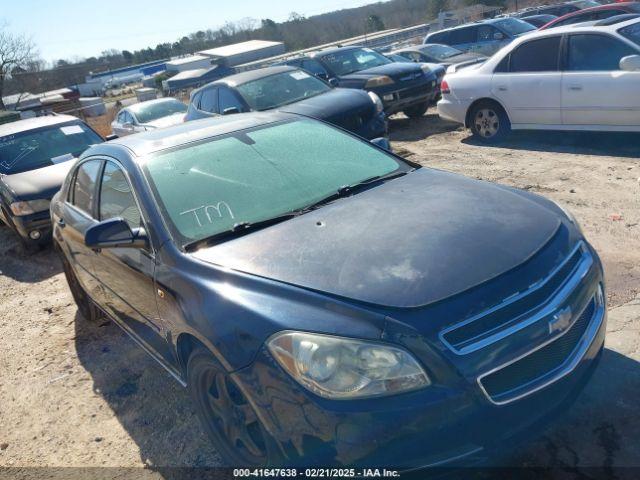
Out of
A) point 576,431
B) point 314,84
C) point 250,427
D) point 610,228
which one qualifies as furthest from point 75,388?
point 314,84

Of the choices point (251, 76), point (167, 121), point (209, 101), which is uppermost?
point (251, 76)

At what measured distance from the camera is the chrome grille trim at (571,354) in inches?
84.4

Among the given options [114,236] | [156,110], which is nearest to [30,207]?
[114,236]

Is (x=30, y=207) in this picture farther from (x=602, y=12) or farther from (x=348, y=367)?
(x=602, y=12)

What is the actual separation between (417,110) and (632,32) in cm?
492

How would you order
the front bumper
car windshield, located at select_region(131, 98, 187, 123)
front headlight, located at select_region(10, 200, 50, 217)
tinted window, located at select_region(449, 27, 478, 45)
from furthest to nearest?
tinted window, located at select_region(449, 27, 478, 45), car windshield, located at select_region(131, 98, 187, 123), front headlight, located at select_region(10, 200, 50, 217), the front bumper

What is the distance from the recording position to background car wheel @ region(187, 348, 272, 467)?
2592 mm

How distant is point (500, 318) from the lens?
220 centimetres

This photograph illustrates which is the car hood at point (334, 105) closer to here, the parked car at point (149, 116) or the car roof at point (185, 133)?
the car roof at point (185, 133)

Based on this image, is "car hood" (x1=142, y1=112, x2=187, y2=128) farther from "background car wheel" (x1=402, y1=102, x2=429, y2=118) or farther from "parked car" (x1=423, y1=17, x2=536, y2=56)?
"parked car" (x1=423, y1=17, x2=536, y2=56)

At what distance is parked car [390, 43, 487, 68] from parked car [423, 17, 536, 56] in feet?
1.79

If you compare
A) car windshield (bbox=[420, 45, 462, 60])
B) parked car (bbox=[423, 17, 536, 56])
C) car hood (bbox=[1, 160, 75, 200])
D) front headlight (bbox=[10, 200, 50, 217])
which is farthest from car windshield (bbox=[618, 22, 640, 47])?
front headlight (bbox=[10, 200, 50, 217])

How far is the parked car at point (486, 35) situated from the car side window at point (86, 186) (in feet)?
40.7

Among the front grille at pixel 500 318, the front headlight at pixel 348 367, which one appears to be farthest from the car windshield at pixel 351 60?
the front headlight at pixel 348 367
